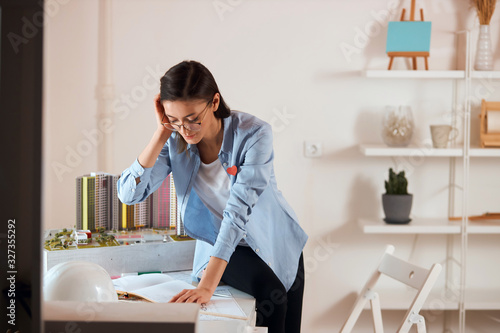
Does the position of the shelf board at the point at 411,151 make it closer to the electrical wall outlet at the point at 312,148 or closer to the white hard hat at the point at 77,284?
the electrical wall outlet at the point at 312,148

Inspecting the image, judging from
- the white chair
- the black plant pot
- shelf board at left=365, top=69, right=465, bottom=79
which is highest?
shelf board at left=365, top=69, right=465, bottom=79

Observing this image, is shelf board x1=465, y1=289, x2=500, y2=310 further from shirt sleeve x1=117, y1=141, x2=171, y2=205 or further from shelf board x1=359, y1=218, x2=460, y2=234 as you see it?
shirt sleeve x1=117, y1=141, x2=171, y2=205

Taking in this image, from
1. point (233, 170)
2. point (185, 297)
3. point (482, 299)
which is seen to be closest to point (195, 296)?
point (185, 297)

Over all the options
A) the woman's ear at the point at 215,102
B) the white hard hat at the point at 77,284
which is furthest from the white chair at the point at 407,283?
the white hard hat at the point at 77,284

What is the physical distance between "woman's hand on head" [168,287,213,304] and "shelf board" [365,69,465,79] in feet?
5.04

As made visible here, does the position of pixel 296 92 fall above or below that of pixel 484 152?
above

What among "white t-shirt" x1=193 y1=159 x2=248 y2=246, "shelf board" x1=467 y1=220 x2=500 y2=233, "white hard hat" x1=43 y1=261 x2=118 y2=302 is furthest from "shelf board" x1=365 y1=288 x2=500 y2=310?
"white hard hat" x1=43 y1=261 x2=118 y2=302

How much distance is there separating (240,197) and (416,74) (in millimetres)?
1448

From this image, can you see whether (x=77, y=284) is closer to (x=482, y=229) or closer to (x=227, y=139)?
(x=227, y=139)

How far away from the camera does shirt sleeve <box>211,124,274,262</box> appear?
4.88ft

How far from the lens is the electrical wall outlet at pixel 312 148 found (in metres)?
2.80

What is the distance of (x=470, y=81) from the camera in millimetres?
2678

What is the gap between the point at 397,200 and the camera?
264 cm

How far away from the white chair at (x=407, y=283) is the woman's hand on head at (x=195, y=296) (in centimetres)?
81
